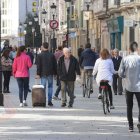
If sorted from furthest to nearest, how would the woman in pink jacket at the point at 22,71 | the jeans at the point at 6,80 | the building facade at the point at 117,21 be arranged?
the building facade at the point at 117,21 → the jeans at the point at 6,80 → the woman in pink jacket at the point at 22,71

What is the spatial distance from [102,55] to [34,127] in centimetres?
510

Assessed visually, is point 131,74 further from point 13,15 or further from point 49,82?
point 13,15

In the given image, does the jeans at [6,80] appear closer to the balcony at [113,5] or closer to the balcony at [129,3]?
the balcony at [129,3]

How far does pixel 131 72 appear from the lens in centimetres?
1533

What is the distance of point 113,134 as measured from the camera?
1497cm

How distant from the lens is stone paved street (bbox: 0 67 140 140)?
48.2 feet

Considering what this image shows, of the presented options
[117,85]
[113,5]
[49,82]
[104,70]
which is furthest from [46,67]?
[113,5]

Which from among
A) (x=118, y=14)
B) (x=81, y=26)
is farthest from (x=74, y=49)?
(x=118, y=14)

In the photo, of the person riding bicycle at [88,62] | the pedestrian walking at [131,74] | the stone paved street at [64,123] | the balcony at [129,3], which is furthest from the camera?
the balcony at [129,3]

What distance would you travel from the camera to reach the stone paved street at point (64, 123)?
14688 mm

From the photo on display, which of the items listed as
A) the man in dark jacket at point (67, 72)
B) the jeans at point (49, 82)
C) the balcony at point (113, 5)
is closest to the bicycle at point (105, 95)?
the man in dark jacket at point (67, 72)

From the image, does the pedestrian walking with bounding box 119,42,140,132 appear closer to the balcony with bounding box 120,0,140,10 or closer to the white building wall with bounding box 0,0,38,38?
the balcony with bounding box 120,0,140,10

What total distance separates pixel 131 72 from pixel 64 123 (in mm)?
2471

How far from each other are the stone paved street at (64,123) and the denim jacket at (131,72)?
95cm
